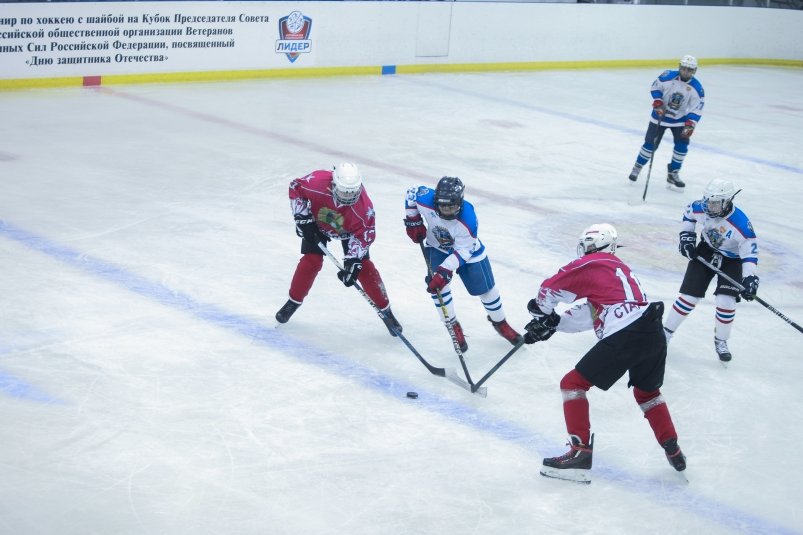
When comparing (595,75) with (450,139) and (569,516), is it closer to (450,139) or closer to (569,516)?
(450,139)

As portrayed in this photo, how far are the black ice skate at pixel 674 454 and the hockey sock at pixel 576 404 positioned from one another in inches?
13.3

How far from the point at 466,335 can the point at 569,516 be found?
1.89m

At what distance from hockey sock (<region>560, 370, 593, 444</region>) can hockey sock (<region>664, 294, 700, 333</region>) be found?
168 centimetres

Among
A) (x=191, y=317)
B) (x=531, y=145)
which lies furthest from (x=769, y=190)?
(x=191, y=317)

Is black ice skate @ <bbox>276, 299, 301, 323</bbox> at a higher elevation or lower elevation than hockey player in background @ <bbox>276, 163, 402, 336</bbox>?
lower

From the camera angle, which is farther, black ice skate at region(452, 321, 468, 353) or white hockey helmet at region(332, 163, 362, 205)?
black ice skate at region(452, 321, 468, 353)

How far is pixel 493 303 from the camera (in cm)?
547

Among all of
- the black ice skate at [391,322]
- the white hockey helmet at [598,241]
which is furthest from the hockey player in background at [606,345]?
the black ice skate at [391,322]

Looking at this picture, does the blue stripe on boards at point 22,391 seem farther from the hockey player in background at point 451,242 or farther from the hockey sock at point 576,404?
the hockey sock at point 576,404

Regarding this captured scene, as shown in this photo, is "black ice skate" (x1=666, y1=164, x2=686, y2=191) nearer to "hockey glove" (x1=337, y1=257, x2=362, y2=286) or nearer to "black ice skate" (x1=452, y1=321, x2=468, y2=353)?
"black ice skate" (x1=452, y1=321, x2=468, y2=353)

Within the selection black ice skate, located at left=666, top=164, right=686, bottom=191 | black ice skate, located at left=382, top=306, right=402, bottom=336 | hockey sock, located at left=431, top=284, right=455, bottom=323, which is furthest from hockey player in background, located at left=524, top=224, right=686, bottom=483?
black ice skate, located at left=666, top=164, right=686, bottom=191

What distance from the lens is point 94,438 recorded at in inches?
163

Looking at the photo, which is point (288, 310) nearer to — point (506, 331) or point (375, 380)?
point (375, 380)

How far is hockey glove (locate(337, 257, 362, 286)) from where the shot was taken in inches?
201
